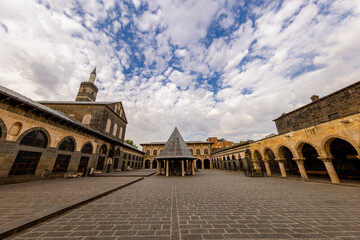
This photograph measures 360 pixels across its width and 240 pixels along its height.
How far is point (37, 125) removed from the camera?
1005 cm

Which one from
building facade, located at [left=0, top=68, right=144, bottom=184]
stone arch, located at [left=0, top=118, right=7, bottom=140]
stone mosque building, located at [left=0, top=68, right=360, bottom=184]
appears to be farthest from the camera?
stone mosque building, located at [left=0, top=68, right=360, bottom=184]

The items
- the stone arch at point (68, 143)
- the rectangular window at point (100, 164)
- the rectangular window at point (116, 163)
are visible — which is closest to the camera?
the stone arch at point (68, 143)

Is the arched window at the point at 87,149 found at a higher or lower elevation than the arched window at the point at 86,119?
Answer: lower

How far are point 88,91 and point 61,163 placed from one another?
23.1 meters

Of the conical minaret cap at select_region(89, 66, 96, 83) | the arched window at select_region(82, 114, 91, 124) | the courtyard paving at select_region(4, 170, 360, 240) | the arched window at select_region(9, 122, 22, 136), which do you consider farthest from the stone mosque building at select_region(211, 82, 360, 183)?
the conical minaret cap at select_region(89, 66, 96, 83)

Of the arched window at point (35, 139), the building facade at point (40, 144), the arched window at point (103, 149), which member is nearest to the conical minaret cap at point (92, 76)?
the building facade at point (40, 144)

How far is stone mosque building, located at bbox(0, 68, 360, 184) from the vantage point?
8750 millimetres

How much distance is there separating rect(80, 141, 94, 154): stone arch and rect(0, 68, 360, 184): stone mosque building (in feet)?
0.38

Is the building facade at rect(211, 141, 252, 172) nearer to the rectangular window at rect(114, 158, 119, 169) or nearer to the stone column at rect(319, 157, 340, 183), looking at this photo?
the stone column at rect(319, 157, 340, 183)

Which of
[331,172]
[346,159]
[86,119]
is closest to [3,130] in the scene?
[86,119]

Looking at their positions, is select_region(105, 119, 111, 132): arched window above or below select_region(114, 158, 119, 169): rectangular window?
above

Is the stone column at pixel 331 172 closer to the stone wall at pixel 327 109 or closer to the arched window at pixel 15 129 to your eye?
the stone wall at pixel 327 109

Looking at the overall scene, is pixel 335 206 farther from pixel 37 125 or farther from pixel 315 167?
pixel 37 125

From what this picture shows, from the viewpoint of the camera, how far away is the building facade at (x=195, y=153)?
3847 centimetres
